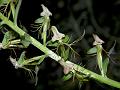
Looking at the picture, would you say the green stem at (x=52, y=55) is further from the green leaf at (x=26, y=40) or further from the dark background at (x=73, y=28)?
the dark background at (x=73, y=28)

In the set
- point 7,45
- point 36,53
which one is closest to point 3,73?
point 36,53

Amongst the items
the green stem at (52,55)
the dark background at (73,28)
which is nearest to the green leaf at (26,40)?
the green stem at (52,55)

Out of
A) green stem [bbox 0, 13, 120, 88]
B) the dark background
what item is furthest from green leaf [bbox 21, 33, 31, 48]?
the dark background

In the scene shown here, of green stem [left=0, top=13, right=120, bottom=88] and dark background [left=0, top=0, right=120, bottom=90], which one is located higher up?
green stem [left=0, top=13, right=120, bottom=88]

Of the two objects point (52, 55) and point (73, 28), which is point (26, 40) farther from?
point (73, 28)

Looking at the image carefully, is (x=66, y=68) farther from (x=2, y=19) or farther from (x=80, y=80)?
(x=2, y=19)

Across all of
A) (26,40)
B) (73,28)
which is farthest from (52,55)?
(73,28)

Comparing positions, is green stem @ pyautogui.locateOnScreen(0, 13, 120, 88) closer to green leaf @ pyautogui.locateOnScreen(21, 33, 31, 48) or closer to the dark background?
green leaf @ pyautogui.locateOnScreen(21, 33, 31, 48)

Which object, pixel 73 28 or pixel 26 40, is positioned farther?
pixel 73 28

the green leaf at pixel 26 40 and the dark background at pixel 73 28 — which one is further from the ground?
the green leaf at pixel 26 40
